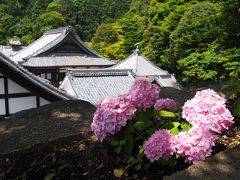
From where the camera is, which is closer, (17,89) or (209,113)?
(209,113)

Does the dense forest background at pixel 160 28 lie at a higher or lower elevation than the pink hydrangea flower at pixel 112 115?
lower

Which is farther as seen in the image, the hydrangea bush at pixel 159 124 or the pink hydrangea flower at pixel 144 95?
the pink hydrangea flower at pixel 144 95

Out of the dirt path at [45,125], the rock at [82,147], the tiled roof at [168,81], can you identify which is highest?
the rock at [82,147]

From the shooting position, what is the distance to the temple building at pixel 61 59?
74.0ft

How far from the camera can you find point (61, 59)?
76.7 feet

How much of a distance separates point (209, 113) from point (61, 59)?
73.4 ft

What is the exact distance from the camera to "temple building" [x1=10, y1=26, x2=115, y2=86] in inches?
888

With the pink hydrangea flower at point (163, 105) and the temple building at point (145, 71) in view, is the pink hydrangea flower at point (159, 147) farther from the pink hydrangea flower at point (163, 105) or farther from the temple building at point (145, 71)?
the temple building at point (145, 71)

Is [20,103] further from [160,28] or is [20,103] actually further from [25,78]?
[160,28]

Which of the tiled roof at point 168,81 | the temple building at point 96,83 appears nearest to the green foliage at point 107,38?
the tiled roof at point 168,81

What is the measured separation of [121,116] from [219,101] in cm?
60

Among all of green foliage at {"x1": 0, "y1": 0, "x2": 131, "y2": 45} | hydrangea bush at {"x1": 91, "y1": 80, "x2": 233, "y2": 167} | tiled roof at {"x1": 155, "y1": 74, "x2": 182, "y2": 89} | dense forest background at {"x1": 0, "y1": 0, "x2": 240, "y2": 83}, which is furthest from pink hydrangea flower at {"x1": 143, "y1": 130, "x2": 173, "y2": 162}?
green foliage at {"x1": 0, "y1": 0, "x2": 131, "y2": 45}

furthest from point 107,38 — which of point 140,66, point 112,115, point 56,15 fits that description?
point 112,115

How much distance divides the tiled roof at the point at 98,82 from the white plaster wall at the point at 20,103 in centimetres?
746
